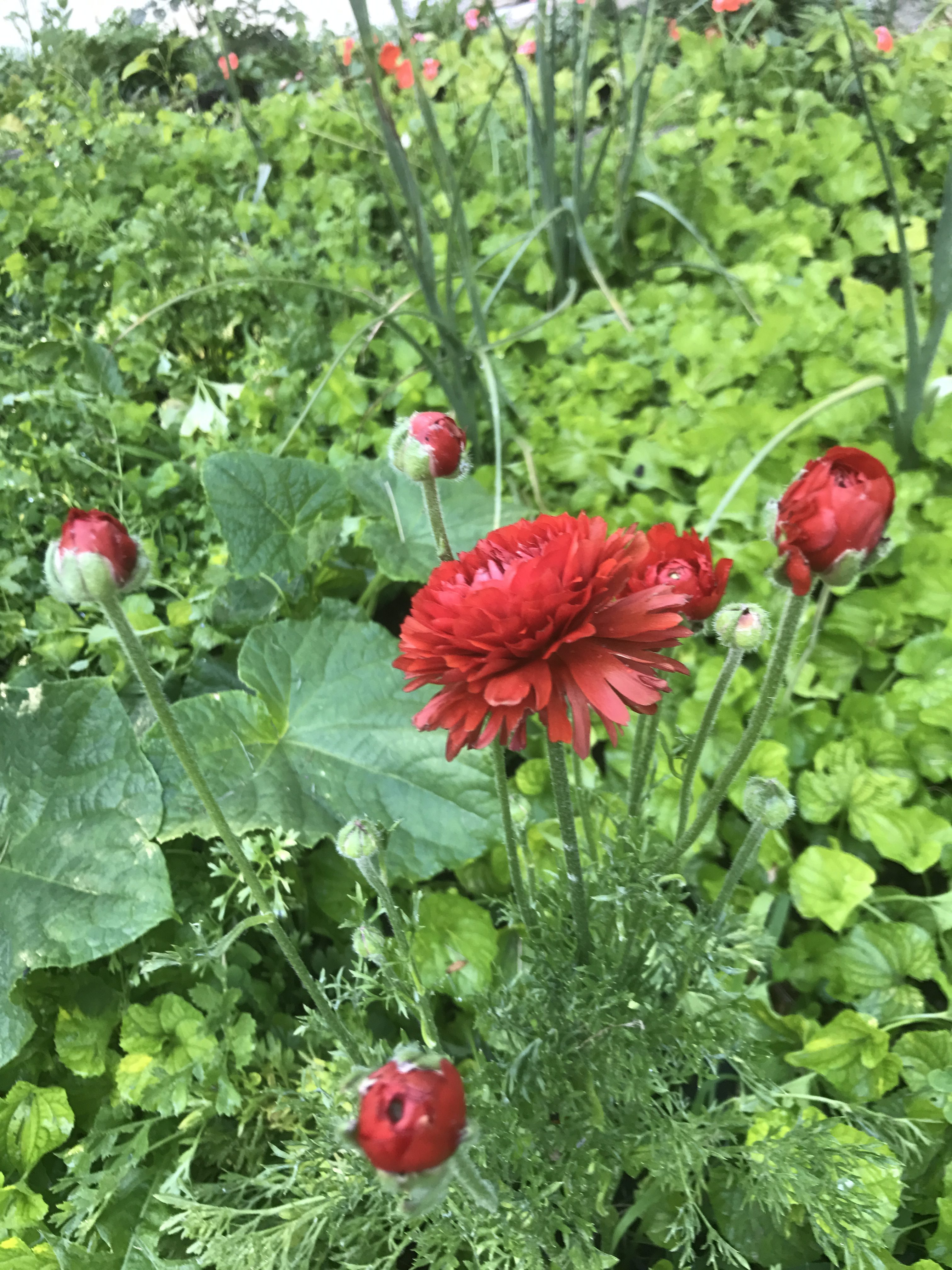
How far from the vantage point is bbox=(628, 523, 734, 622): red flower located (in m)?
0.52

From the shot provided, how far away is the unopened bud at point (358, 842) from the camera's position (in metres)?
0.53

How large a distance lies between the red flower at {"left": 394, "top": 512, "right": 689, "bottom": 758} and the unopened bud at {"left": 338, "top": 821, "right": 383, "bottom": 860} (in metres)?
0.10

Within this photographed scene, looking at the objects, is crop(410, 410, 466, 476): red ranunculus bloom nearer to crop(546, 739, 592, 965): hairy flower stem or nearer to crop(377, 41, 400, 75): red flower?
crop(546, 739, 592, 965): hairy flower stem

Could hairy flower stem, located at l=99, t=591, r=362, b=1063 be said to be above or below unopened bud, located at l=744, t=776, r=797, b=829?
above

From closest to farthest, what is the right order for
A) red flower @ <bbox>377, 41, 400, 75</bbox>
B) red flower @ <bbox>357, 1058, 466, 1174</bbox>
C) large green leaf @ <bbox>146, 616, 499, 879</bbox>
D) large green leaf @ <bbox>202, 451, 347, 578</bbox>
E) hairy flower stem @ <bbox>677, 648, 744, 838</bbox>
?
red flower @ <bbox>357, 1058, 466, 1174</bbox> < hairy flower stem @ <bbox>677, 648, 744, 838</bbox> < large green leaf @ <bbox>146, 616, 499, 879</bbox> < large green leaf @ <bbox>202, 451, 347, 578</bbox> < red flower @ <bbox>377, 41, 400, 75</bbox>

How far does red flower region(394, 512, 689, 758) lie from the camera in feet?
1.40

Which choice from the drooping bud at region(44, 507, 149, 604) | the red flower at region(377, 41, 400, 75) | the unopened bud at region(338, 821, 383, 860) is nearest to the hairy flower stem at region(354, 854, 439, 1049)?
the unopened bud at region(338, 821, 383, 860)

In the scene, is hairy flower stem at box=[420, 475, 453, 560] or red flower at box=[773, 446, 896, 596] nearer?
red flower at box=[773, 446, 896, 596]

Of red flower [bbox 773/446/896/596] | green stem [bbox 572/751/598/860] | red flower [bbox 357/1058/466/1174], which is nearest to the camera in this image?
red flower [bbox 357/1058/466/1174]

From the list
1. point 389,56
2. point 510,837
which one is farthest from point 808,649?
point 389,56

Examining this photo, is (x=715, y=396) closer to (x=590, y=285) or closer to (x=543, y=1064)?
(x=590, y=285)

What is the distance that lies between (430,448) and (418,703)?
433mm

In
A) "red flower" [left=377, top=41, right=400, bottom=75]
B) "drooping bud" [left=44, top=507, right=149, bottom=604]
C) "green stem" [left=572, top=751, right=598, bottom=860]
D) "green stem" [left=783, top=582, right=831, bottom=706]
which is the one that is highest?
"red flower" [left=377, top=41, right=400, bottom=75]

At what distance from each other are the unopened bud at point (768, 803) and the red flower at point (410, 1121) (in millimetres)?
297
